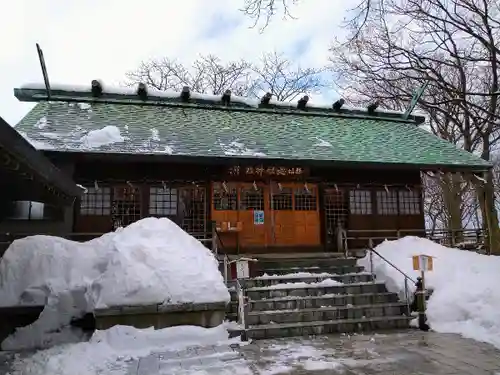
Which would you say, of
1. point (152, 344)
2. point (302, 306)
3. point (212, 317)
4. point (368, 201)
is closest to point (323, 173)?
point (368, 201)

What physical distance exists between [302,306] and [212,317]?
7.95 feet

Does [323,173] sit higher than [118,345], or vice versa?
[323,173]

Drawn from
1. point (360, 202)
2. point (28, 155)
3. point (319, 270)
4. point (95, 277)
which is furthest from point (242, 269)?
point (28, 155)

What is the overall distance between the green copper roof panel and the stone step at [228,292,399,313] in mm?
4717

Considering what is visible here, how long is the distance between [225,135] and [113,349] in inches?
346

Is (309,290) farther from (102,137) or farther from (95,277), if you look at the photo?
(102,137)

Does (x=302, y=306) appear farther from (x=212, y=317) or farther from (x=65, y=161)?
(x=65, y=161)

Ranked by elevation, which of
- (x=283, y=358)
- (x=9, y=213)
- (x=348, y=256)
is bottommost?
(x=283, y=358)

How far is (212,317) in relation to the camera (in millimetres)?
8242

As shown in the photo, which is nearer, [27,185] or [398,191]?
[27,185]

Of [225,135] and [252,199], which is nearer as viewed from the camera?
[252,199]

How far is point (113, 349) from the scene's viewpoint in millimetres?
7266

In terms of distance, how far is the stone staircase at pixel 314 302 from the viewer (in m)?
8.95

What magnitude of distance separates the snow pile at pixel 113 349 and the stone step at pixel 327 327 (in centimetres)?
75
